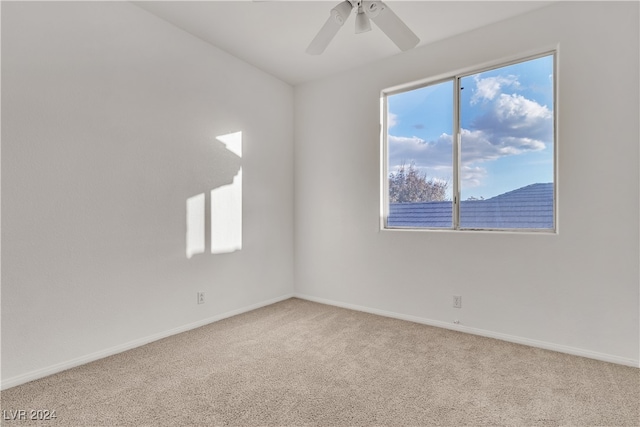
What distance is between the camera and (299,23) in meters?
2.72

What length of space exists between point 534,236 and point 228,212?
2.76 m

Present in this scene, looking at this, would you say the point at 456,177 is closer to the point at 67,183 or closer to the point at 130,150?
the point at 130,150

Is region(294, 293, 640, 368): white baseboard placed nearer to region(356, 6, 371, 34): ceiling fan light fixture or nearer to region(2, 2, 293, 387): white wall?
region(2, 2, 293, 387): white wall

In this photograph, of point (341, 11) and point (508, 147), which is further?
point (508, 147)

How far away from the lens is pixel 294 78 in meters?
3.86

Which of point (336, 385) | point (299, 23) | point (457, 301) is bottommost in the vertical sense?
point (336, 385)

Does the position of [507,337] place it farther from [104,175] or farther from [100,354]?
[104,175]

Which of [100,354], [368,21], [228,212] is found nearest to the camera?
[368,21]

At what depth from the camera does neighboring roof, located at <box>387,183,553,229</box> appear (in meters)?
2.60

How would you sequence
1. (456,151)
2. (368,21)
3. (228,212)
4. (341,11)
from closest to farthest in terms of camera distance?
1. (341,11)
2. (368,21)
3. (456,151)
4. (228,212)

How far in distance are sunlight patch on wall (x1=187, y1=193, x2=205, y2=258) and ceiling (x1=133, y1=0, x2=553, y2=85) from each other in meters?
1.51

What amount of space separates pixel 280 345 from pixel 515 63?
3090 millimetres

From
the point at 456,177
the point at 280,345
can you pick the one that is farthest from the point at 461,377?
the point at 456,177

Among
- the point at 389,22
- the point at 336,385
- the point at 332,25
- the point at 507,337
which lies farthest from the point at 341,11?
the point at 507,337
